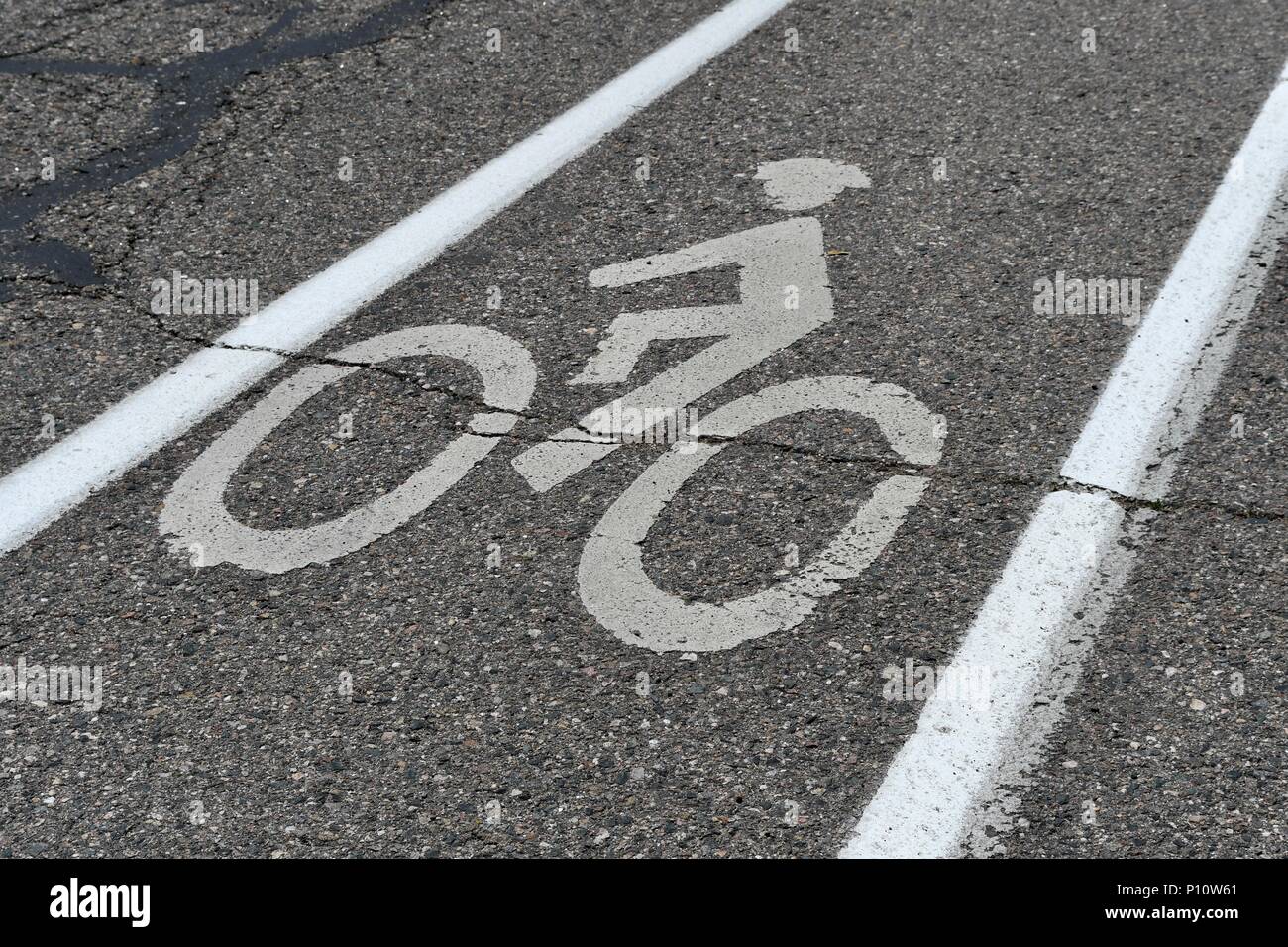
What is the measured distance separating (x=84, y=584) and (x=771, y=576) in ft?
5.39

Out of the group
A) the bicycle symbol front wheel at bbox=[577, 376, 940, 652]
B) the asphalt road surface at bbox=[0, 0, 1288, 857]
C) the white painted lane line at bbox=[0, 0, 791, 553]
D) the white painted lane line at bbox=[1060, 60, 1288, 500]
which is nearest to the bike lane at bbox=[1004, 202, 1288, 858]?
the asphalt road surface at bbox=[0, 0, 1288, 857]

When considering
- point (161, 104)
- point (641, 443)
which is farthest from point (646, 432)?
point (161, 104)

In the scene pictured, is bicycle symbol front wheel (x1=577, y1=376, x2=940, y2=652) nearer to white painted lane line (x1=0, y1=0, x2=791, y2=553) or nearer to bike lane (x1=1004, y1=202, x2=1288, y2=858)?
bike lane (x1=1004, y1=202, x2=1288, y2=858)

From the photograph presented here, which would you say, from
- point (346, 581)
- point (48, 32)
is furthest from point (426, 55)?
point (346, 581)

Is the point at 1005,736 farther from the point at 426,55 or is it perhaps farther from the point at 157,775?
the point at 426,55

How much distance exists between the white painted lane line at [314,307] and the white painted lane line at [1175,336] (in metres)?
2.22

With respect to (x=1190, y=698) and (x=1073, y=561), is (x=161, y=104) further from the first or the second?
(x=1190, y=698)

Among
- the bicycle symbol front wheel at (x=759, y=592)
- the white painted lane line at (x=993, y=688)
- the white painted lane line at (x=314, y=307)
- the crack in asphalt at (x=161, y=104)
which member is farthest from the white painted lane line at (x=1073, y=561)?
the crack in asphalt at (x=161, y=104)

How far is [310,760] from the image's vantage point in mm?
2877

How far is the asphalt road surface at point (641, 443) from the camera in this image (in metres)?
2.83

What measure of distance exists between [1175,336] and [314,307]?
2.63 m

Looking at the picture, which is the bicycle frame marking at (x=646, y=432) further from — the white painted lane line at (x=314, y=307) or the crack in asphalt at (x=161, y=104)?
the crack in asphalt at (x=161, y=104)

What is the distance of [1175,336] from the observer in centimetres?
414
